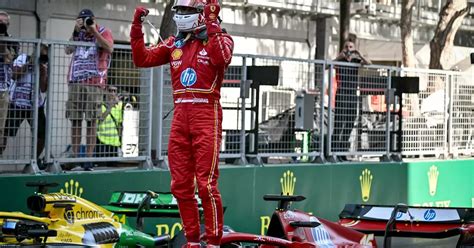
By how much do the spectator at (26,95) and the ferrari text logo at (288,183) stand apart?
12.0 feet

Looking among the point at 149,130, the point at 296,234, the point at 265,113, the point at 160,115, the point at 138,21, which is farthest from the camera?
the point at 265,113

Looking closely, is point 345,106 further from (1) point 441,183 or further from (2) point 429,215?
(2) point 429,215

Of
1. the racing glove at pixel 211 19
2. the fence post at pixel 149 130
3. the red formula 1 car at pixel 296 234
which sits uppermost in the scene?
the racing glove at pixel 211 19

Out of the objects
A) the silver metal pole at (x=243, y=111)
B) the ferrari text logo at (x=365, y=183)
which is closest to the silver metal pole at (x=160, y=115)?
the silver metal pole at (x=243, y=111)

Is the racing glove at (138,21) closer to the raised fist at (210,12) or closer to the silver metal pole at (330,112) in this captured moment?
the raised fist at (210,12)

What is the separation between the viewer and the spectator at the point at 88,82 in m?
11.0

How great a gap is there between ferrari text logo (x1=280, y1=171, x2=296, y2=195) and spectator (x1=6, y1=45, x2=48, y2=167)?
365cm

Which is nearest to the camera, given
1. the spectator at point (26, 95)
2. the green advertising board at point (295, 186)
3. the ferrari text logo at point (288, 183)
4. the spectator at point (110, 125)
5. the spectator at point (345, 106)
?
the spectator at point (26, 95)

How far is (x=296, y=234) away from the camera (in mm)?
9102

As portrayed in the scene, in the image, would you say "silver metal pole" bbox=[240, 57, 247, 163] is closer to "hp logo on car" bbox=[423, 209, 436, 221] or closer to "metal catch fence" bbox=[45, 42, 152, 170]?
"metal catch fence" bbox=[45, 42, 152, 170]

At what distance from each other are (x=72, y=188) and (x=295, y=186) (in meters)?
3.77

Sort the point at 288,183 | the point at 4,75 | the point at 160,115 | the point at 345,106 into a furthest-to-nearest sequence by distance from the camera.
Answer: the point at 345,106 → the point at 288,183 → the point at 160,115 → the point at 4,75

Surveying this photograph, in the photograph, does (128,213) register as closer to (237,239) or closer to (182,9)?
(237,239)

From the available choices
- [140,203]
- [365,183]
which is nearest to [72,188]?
[140,203]
